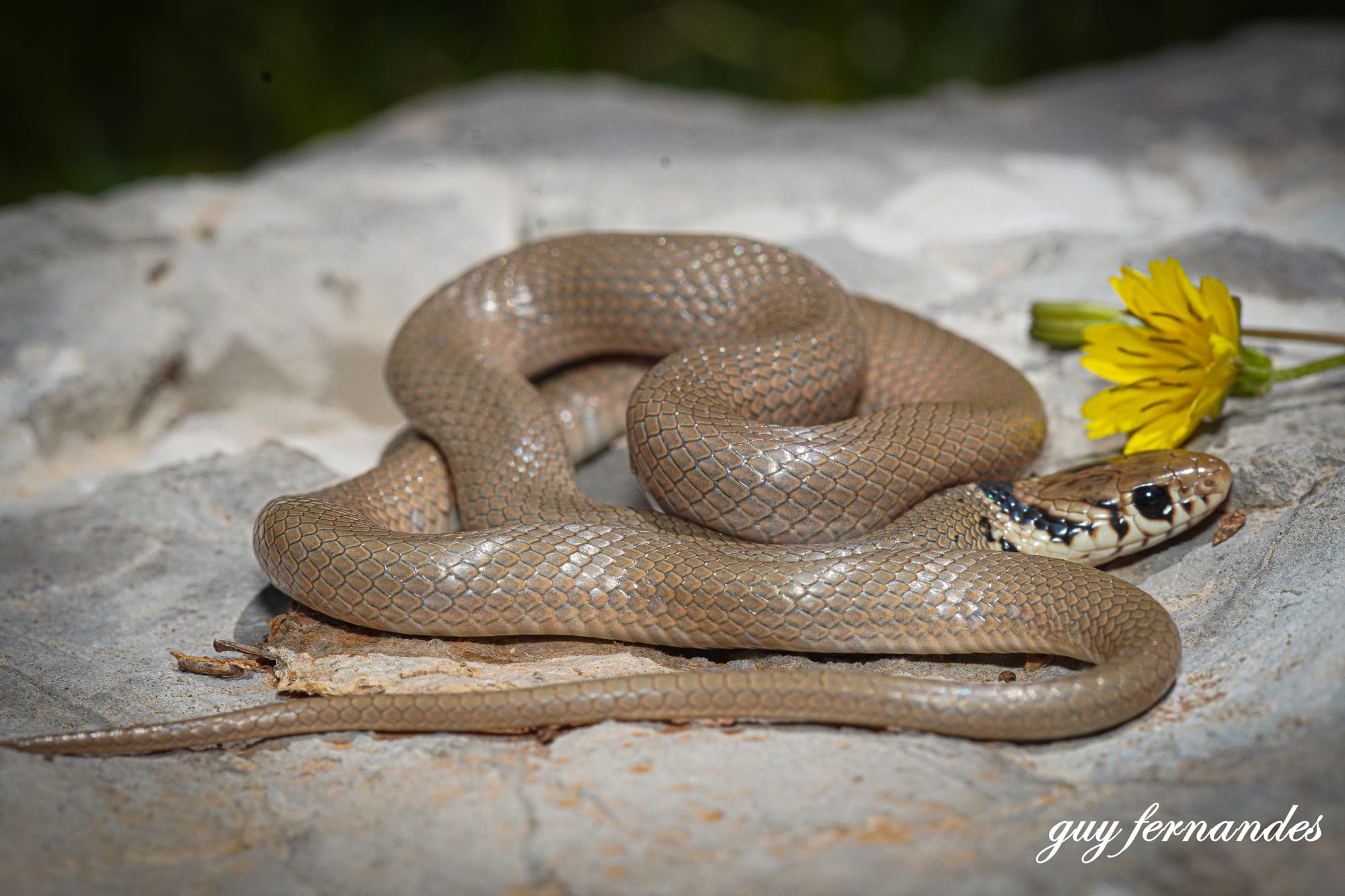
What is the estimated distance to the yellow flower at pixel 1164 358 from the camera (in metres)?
4.12

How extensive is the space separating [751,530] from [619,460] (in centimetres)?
130

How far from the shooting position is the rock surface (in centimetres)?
270

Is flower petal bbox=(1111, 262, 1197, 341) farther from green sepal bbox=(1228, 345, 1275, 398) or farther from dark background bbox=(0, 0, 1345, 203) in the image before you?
dark background bbox=(0, 0, 1345, 203)

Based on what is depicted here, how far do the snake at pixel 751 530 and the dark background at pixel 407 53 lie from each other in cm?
563

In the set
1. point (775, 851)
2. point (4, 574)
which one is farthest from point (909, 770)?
point (4, 574)

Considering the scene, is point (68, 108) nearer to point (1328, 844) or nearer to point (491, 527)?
point (491, 527)

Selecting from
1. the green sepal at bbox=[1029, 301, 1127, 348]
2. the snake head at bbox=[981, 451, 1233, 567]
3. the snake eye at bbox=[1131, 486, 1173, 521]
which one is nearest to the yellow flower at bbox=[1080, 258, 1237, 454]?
the snake head at bbox=[981, 451, 1233, 567]

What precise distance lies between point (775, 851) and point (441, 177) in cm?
506

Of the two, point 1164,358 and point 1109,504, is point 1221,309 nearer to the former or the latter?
point 1164,358

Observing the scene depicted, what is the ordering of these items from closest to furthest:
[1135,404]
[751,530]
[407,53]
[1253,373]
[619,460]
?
[751,530], [1253,373], [1135,404], [619,460], [407,53]

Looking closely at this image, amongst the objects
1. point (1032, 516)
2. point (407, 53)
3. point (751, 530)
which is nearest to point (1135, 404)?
point (1032, 516)

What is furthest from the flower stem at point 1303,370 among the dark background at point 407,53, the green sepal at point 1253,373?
the dark background at point 407,53

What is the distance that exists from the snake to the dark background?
5.63 m

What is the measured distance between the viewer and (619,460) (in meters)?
5.20
